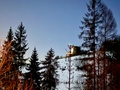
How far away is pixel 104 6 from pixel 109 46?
514cm

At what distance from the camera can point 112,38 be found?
29.5 meters

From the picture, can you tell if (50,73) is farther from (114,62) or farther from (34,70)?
(114,62)

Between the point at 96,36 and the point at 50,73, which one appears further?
the point at 50,73

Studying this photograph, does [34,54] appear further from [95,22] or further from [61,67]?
[95,22]

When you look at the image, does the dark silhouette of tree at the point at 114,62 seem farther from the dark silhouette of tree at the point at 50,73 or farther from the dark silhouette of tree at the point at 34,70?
the dark silhouette of tree at the point at 50,73

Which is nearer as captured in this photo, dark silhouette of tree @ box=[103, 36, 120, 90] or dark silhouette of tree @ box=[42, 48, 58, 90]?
dark silhouette of tree @ box=[103, 36, 120, 90]

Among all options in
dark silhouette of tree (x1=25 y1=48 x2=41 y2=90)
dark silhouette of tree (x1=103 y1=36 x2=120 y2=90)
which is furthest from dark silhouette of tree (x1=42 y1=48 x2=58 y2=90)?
dark silhouette of tree (x1=103 y1=36 x2=120 y2=90)

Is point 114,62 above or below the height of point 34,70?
above

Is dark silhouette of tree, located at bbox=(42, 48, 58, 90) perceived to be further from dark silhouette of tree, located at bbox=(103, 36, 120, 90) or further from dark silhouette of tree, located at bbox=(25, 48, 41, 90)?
dark silhouette of tree, located at bbox=(103, 36, 120, 90)

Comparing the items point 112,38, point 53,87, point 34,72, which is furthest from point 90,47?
point 53,87

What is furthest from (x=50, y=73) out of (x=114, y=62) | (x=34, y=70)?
(x=114, y=62)

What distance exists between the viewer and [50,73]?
4778 cm

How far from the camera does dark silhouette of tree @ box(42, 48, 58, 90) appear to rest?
45.8 m

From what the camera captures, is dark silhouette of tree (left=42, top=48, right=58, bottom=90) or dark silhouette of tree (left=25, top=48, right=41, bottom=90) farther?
dark silhouette of tree (left=42, top=48, right=58, bottom=90)
